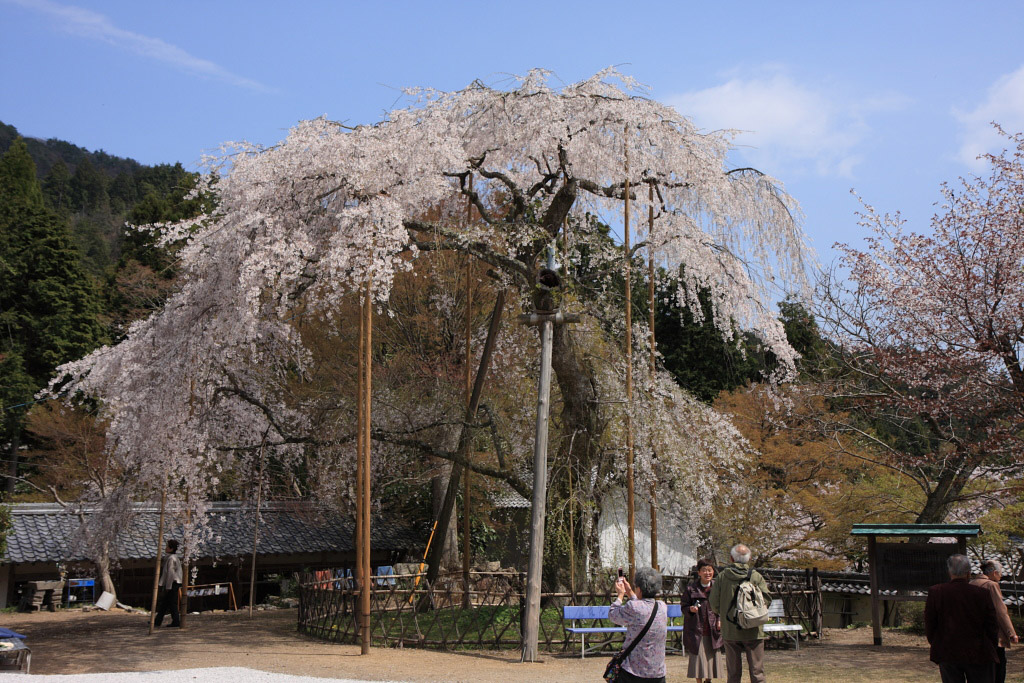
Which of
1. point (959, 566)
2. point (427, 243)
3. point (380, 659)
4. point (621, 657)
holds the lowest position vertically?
point (380, 659)

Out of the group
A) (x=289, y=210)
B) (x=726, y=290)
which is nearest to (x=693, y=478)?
(x=726, y=290)

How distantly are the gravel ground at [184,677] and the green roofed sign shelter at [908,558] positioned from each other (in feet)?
24.7

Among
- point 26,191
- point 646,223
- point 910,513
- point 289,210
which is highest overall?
point 26,191

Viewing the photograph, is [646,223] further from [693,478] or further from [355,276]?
[355,276]

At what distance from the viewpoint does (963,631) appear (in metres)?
5.90

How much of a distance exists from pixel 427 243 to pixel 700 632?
25.2ft

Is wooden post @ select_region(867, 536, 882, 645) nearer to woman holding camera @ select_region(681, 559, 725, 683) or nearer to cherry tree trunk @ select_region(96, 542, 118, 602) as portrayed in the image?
woman holding camera @ select_region(681, 559, 725, 683)

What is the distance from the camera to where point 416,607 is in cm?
1290

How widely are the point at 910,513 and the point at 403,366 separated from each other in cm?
1162

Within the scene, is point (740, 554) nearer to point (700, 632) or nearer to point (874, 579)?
point (700, 632)

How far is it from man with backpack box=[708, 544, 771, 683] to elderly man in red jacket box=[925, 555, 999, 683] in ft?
4.16

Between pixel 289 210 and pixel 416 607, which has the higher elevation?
pixel 289 210

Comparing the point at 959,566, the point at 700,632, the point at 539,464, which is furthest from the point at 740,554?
the point at 539,464

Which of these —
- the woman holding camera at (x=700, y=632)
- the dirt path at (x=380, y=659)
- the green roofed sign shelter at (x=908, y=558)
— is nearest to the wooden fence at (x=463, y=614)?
the dirt path at (x=380, y=659)
